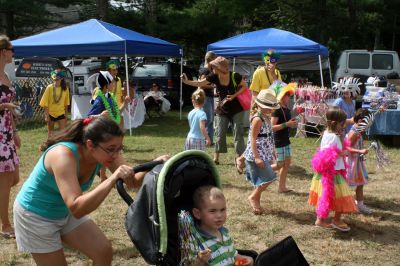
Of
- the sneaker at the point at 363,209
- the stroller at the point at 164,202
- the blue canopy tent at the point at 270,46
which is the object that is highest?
the blue canopy tent at the point at 270,46

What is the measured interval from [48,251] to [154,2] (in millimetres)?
23004

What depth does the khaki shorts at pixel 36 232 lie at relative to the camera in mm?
2984

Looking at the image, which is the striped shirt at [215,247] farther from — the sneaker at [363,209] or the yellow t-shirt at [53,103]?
the yellow t-shirt at [53,103]

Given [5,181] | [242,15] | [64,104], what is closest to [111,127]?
[5,181]

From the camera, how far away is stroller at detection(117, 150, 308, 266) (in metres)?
2.68

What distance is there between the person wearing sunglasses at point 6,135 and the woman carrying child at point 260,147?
2.41m

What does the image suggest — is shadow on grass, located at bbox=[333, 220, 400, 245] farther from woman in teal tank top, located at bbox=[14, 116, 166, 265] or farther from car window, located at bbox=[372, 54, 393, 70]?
car window, located at bbox=[372, 54, 393, 70]

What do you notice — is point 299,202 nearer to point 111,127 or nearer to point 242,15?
point 111,127

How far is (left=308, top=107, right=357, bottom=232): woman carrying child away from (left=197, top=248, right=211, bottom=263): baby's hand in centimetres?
242

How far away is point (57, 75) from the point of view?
1020 centimetres

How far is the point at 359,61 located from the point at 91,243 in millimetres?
14424

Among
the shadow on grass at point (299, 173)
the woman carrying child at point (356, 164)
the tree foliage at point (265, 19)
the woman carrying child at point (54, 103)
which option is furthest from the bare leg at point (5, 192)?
the tree foliage at point (265, 19)

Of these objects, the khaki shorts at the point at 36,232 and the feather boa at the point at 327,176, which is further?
the feather boa at the point at 327,176

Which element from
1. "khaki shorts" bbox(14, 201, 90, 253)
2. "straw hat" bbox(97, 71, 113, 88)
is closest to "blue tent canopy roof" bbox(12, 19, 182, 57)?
"straw hat" bbox(97, 71, 113, 88)
